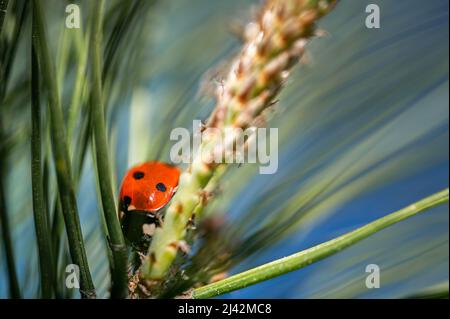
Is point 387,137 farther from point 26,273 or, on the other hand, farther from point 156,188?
point 26,273

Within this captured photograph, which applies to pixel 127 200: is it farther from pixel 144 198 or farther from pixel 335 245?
pixel 335 245

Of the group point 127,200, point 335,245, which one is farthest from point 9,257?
point 335,245

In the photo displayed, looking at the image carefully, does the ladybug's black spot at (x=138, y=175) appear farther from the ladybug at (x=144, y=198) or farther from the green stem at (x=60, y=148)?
the green stem at (x=60, y=148)

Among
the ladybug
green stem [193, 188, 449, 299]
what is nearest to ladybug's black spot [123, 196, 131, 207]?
the ladybug

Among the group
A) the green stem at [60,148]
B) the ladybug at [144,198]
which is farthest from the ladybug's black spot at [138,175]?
the green stem at [60,148]

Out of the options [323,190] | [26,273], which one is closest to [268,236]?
[323,190]

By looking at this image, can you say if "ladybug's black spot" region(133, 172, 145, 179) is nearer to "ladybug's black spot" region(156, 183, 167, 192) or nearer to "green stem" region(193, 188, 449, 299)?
"ladybug's black spot" region(156, 183, 167, 192)
